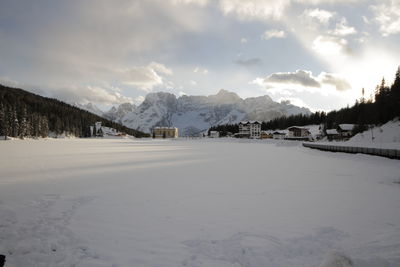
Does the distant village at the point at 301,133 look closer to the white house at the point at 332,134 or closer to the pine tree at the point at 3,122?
the white house at the point at 332,134

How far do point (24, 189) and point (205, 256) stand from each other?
1104 cm

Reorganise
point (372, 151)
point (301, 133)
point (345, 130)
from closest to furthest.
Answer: point (372, 151) < point (345, 130) < point (301, 133)

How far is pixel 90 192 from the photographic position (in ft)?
37.3

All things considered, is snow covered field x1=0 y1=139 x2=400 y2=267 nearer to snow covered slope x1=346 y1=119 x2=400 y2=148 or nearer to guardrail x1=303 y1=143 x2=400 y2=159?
guardrail x1=303 y1=143 x2=400 y2=159

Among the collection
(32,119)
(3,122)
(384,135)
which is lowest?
(384,135)

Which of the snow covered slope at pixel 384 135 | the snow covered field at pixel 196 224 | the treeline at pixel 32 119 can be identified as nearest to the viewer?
the snow covered field at pixel 196 224

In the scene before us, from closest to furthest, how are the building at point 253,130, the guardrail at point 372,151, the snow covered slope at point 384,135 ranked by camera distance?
the guardrail at point 372,151 → the snow covered slope at point 384,135 → the building at point 253,130

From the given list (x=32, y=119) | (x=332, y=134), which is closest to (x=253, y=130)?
(x=332, y=134)

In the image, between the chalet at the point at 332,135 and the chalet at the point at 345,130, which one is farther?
the chalet at the point at 332,135

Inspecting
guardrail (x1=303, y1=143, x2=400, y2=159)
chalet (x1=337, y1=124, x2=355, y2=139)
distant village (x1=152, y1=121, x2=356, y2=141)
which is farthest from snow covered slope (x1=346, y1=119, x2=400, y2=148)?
guardrail (x1=303, y1=143, x2=400, y2=159)

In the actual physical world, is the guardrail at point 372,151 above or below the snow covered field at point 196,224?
above

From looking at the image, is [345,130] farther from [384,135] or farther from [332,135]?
[384,135]

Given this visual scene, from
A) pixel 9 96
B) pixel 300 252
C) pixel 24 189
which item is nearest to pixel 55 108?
pixel 9 96

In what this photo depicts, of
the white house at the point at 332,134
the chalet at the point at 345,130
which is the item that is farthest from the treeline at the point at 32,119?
the chalet at the point at 345,130
